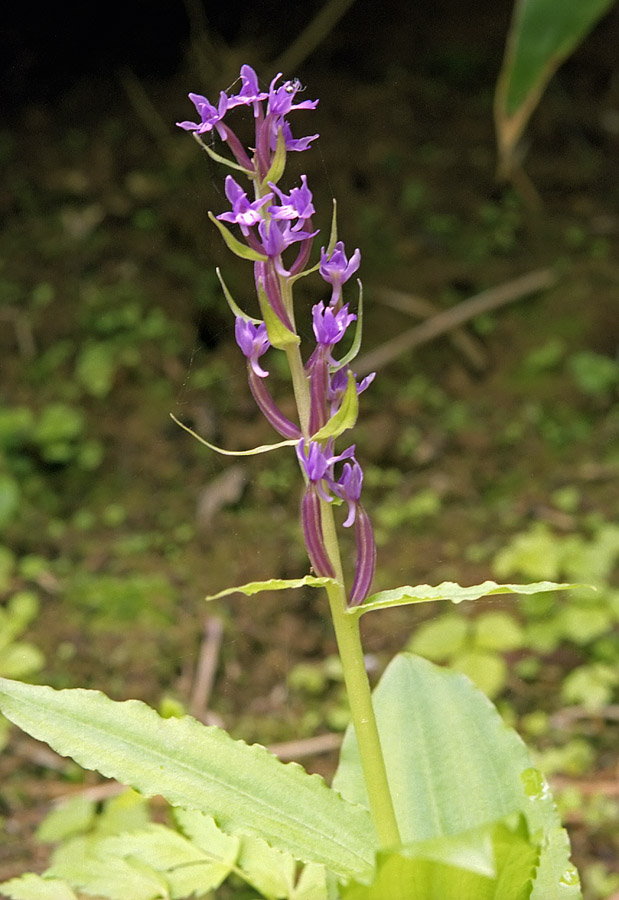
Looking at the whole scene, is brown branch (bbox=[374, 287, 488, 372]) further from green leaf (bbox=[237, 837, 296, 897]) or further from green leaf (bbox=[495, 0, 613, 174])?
green leaf (bbox=[237, 837, 296, 897])

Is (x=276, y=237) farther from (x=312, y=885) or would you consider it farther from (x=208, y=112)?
(x=312, y=885)

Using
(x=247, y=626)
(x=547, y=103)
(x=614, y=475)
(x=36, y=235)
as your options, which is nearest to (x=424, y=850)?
(x=247, y=626)

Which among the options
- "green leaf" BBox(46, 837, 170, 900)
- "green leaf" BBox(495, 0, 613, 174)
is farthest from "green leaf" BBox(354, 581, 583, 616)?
"green leaf" BBox(495, 0, 613, 174)

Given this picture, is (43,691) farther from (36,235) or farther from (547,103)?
(547,103)

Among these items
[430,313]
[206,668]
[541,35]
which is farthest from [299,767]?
[430,313]

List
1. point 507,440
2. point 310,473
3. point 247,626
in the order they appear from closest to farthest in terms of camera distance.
Answer: point 310,473 → point 247,626 → point 507,440

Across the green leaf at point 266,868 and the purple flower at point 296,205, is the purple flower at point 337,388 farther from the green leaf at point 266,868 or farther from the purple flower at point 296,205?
the green leaf at point 266,868

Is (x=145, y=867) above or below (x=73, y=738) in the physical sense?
below
